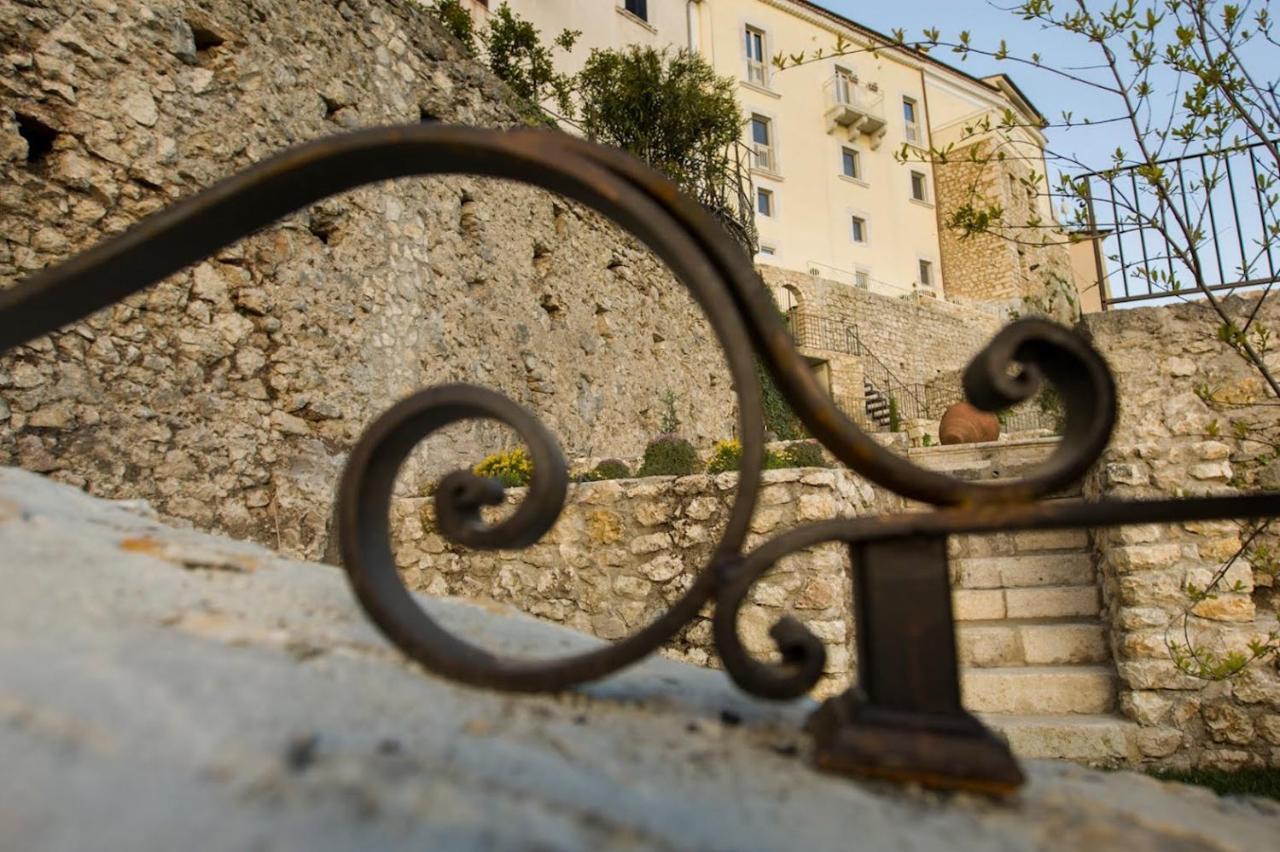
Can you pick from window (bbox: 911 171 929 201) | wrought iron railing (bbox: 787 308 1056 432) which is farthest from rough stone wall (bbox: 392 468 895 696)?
window (bbox: 911 171 929 201)

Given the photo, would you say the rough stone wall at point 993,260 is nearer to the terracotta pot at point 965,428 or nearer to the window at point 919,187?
the window at point 919,187

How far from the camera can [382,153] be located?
820mm

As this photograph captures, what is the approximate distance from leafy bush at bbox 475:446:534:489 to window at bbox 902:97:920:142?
2398 cm

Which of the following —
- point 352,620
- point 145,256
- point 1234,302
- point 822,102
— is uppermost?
point 822,102

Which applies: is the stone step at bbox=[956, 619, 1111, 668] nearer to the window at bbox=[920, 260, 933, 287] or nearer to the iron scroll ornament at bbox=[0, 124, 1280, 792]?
the iron scroll ornament at bbox=[0, 124, 1280, 792]

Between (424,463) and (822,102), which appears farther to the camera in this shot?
(822,102)

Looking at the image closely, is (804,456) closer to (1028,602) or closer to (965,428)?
(1028,602)

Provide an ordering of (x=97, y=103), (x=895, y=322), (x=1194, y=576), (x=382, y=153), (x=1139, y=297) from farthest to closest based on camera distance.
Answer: (x=895, y=322) < (x=1139, y=297) < (x=1194, y=576) < (x=97, y=103) < (x=382, y=153)

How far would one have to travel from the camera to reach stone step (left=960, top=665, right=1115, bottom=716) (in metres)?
3.82

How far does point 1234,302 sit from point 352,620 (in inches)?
166

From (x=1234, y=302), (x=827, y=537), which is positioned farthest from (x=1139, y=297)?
(x=827, y=537)

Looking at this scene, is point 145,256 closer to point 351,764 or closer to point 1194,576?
point 351,764

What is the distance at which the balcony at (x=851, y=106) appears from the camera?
2376 centimetres

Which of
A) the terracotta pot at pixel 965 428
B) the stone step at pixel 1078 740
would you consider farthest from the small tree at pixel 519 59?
the stone step at pixel 1078 740
